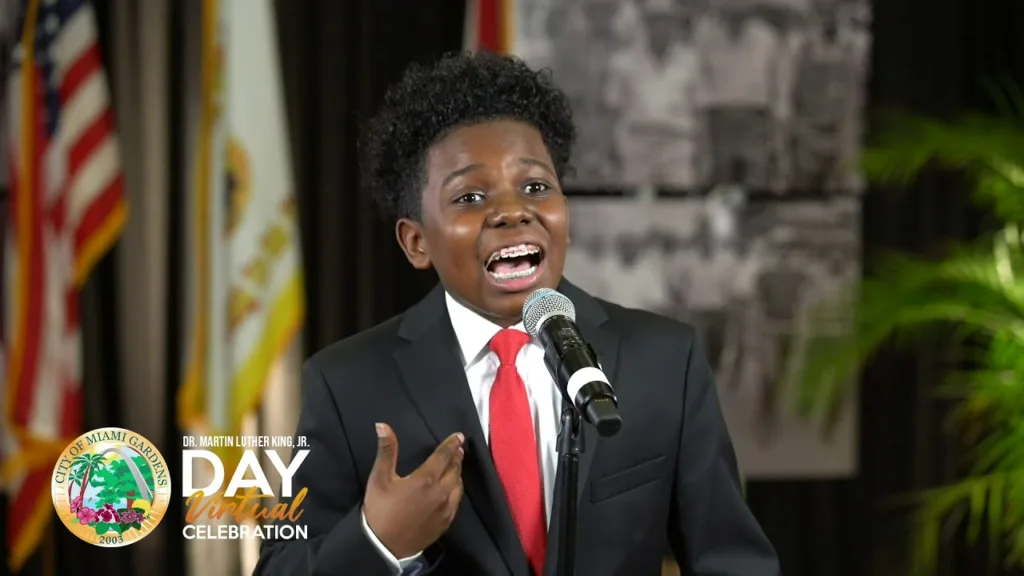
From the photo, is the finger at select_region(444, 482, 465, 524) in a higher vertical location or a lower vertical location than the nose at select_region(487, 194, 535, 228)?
lower

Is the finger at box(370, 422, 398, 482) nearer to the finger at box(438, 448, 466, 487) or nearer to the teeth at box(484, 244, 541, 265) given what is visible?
the finger at box(438, 448, 466, 487)

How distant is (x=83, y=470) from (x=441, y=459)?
581 mm

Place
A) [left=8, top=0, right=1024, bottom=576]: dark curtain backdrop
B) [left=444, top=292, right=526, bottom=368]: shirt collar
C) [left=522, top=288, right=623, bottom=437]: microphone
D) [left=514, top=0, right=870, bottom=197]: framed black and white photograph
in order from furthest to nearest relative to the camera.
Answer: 1. [left=514, top=0, right=870, bottom=197]: framed black and white photograph
2. [left=8, top=0, right=1024, bottom=576]: dark curtain backdrop
3. [left=444, top=292, right=526, bottom=368]: shirt collar
4. [left=522, top=288, right=623, bottom=437]: microphone

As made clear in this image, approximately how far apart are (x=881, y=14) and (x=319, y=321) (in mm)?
2165

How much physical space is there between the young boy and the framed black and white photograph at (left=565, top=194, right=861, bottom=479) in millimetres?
1827

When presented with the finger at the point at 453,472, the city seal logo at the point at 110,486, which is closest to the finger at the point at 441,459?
the finger at the point at 453,472

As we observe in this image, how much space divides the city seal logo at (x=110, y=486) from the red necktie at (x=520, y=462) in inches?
20.1

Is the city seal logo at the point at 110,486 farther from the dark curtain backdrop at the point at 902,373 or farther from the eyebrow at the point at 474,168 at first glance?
the dark curtain backdrop at the point at 902,373

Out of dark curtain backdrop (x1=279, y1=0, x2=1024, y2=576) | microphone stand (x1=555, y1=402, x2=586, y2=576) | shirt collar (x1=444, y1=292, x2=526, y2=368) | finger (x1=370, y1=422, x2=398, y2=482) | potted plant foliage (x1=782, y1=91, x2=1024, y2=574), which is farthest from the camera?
dark curtain backdrop (x1=279, y1=0, x2=1024, y2=576)

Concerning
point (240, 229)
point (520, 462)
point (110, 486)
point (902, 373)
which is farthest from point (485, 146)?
point (902, 373)

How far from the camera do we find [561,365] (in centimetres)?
105

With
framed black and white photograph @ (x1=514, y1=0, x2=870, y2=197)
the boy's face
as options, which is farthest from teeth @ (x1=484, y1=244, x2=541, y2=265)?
framed black and white photograph @ (x1=514, y1=0, x2=870, y2=197)

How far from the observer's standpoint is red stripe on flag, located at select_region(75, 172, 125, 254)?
9.73 ft

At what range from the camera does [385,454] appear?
122 cm
